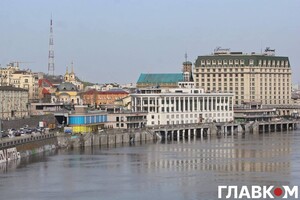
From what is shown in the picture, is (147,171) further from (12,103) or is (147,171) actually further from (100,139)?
(12,103)

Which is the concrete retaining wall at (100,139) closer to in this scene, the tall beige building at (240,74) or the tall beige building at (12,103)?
the tall beige building at (12,103)

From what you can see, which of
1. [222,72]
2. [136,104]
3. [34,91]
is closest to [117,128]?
[136,104]

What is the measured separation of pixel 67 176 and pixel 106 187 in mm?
5169

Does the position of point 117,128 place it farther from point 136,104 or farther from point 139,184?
point 139,184

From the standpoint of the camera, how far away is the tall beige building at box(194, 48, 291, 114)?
130m

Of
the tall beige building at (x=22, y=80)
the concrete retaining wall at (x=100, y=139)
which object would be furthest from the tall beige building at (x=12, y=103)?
the tall beige building at (x=22, y=80)

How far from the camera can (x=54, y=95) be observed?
373 ft

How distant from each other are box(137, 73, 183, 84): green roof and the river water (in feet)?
163

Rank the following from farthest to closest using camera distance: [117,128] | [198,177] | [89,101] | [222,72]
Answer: [222,72]
[89,101]
[117,128]
[198,177]

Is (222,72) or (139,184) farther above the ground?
(222,72)

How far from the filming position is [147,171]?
53.7 metres

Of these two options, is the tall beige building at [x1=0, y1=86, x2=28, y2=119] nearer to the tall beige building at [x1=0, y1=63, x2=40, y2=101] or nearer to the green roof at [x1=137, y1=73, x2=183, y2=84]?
the tall beige building at [x1=0, y1=63, x2=40, y2=101]

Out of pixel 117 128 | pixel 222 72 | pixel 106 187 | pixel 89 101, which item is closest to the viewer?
pixel 106 187

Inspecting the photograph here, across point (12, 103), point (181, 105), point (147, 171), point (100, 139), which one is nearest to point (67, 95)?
point (181, 105)
